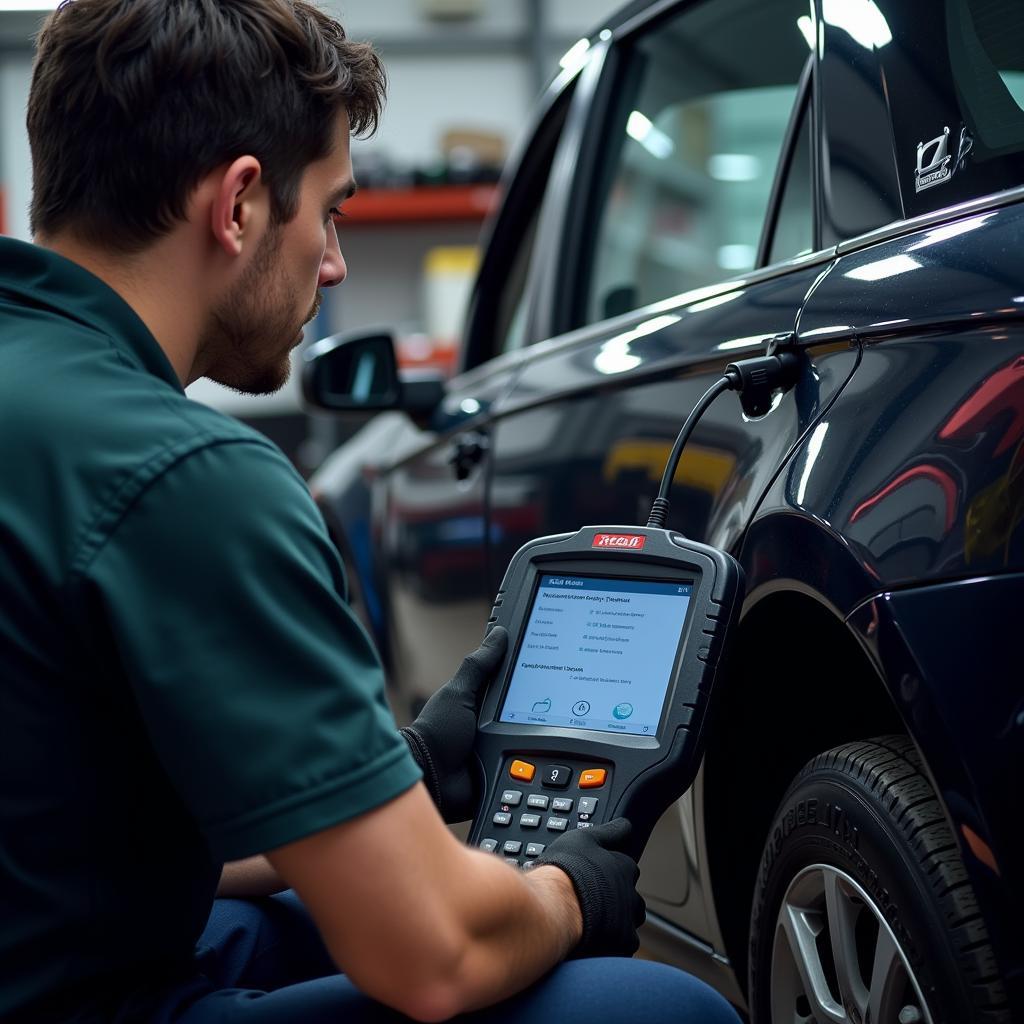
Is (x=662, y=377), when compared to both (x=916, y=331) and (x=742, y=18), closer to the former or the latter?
(x=916, y=331)

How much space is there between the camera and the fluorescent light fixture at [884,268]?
48.9 inches

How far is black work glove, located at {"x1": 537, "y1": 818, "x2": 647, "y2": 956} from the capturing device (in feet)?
3.86

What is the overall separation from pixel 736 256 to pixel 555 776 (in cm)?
97

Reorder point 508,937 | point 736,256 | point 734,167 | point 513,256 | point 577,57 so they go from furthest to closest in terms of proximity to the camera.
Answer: point 513,256, point 577,57, point 734,167, point 736,256, point 508,937

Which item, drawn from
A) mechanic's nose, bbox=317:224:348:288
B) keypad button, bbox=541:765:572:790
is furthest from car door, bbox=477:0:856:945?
mechanic's nose, bbox=317:224:348:288

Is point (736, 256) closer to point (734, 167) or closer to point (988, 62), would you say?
point (734, 167)

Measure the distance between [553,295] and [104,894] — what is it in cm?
153

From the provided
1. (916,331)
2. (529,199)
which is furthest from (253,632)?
(529,199)

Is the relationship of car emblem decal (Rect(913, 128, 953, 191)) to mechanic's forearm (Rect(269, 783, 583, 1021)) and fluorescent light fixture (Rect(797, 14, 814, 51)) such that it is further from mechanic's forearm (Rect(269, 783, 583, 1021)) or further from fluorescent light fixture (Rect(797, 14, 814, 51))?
mechanic's forearm (Rect(269, 783, 583, 1021))

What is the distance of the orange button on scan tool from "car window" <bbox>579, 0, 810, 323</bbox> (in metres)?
0.79

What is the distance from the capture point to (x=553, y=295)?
2373 millimetres

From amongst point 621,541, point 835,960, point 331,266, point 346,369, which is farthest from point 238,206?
point 346,369

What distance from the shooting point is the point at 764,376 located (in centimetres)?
138

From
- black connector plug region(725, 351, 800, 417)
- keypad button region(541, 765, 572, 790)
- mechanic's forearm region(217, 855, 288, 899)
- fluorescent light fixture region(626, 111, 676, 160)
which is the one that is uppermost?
fluorescent light fixture region(626, 111, 676, 160)
